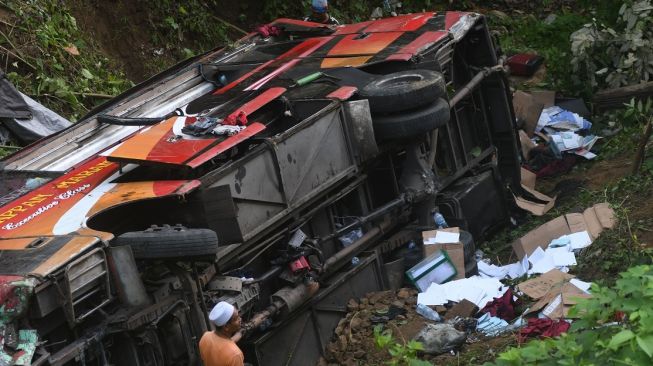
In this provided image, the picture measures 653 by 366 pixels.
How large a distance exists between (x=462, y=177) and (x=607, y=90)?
2.95m

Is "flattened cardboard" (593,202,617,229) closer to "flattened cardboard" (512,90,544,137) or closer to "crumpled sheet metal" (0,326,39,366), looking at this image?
"flattened cardboard" (512,90,544,137)

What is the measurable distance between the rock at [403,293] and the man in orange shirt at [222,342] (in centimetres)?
251

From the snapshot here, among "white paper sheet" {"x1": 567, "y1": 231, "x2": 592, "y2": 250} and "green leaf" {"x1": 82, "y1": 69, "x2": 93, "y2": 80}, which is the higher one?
"green leaf" {"x1": 82, "y1": 69, "x2": 93, "y2": 80}

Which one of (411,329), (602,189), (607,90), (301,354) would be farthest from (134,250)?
(607,90)

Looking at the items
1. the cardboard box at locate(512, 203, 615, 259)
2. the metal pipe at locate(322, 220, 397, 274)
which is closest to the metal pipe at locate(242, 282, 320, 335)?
the metal pipe at locate(322, 220, 397, 274)

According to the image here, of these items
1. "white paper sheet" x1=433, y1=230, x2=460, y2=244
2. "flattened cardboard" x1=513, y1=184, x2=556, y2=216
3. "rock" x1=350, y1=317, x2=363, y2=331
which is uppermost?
"white paper sheet" x1=433, y1=230, x2=460, y2=244

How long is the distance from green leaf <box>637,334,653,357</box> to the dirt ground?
273 centimetres

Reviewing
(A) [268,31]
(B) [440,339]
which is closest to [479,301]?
(B) [440,339]

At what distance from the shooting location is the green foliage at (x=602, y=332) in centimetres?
338

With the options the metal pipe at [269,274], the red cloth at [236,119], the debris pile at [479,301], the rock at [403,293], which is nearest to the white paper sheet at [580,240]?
the debris pile at [479,301]

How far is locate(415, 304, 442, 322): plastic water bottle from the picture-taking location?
679 centimetres

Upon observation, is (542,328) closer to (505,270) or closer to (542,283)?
(542,283)

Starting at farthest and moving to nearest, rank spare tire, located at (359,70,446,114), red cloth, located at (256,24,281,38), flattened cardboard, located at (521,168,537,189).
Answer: flattened cardboard, located at (521,168,537,189) → red cloth, located at (256,24,281,38) → spare tire, located at (359,70,446,114)

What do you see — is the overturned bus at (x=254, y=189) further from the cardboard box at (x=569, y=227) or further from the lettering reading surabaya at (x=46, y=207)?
the cardboard box at (x=569, y=227)
